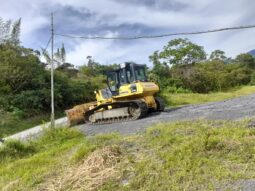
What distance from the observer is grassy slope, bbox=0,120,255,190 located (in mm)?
5207

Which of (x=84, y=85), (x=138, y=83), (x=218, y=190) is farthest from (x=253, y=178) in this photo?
(x=84, y=85)

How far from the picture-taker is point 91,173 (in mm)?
6047

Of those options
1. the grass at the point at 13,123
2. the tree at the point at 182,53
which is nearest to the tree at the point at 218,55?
A: the tree at the point at 182,53

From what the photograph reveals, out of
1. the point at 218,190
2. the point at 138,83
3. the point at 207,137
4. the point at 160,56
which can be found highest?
the point at 160,56

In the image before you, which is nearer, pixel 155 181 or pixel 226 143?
pixel 155 181

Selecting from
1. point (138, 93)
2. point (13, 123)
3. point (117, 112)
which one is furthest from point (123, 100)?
point (13, 123)

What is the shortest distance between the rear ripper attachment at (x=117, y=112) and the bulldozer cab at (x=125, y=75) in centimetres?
64

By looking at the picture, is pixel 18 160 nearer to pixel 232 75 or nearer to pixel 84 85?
pixel 84 85

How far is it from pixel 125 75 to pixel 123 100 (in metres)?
0.99

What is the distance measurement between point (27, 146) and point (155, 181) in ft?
16.3

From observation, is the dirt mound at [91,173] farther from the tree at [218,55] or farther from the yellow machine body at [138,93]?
the tree at [218,55]

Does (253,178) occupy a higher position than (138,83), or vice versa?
(138,83)

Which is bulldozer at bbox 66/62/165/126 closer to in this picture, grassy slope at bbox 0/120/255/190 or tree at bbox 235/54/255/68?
grassy slope at bbox 0/120/255/190

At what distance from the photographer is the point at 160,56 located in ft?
135
